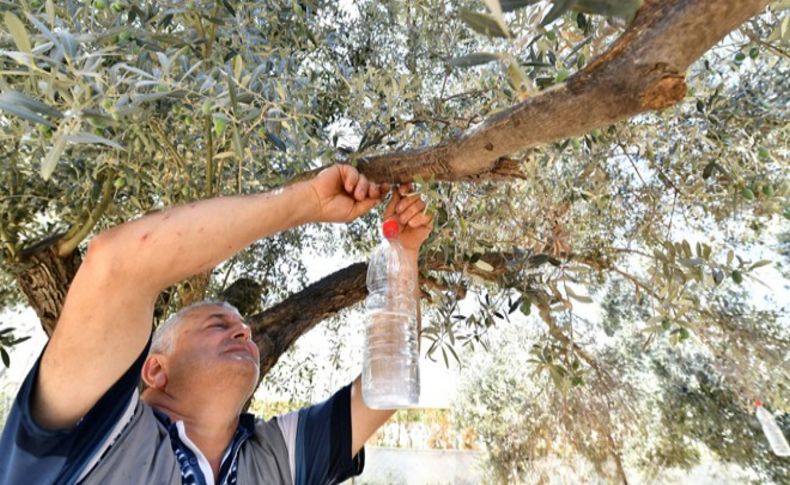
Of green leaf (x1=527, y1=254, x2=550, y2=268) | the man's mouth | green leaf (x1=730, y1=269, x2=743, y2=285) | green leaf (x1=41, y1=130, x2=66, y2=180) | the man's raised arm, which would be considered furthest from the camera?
green leaf (x1=527, y1=254, x2=550, y2=268)

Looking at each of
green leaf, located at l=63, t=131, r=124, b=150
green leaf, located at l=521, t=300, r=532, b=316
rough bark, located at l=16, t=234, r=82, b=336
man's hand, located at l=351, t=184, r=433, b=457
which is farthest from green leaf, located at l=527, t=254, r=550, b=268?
rough bark, located at l=16, t=234, r=82, b=336

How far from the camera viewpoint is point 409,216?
6.75 ft

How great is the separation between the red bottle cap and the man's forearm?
414 mm

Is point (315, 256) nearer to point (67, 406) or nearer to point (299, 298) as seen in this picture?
point (299, 298)

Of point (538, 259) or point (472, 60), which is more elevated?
point (538, 259)

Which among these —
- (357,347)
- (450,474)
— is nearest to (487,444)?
(450,474)

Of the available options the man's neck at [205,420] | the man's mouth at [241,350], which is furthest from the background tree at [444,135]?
the man's neck at [205,420]

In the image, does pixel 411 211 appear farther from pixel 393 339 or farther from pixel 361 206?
pixel 393 339

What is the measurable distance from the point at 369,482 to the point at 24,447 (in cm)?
1144

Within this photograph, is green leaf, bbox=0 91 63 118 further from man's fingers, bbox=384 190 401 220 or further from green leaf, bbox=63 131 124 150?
man's fingers, bbox=384 190 401 220

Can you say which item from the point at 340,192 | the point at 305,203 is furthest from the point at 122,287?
the point at 340,192

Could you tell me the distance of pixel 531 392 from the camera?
29.2 feet

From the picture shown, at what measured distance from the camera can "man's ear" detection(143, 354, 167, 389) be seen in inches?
82.8

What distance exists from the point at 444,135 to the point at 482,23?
1.91 m
